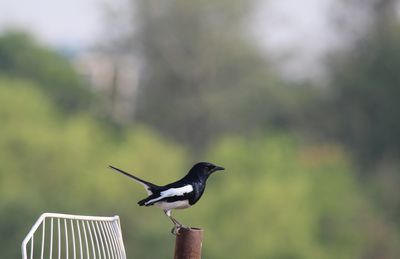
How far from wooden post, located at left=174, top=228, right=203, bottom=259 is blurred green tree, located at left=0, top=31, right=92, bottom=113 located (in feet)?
123

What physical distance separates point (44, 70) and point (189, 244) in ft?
134

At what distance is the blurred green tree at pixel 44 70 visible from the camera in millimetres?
42031

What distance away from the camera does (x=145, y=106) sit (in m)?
42.5

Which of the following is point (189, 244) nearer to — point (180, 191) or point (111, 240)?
point (111, 240)

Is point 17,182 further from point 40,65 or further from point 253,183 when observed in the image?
point 40,65

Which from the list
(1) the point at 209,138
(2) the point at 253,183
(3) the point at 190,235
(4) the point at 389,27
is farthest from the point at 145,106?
(3) the point at 190,235

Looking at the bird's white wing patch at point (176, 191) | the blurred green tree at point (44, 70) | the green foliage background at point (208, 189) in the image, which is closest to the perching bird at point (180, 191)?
the bird's white wing patch at point (176, 191)

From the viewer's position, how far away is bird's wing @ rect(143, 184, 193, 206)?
4.11 metres

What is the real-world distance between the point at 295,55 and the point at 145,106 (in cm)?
568

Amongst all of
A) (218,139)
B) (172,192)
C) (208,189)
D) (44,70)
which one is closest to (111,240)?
(172,192)

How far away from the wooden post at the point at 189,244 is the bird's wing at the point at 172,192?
1.84 ft

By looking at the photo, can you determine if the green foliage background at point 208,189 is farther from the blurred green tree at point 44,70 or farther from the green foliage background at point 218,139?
the blurred green tree at point 44,70

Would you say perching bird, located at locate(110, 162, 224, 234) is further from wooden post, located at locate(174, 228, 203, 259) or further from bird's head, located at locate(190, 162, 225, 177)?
wooden post, located at locate(174, 228, 203, 259)

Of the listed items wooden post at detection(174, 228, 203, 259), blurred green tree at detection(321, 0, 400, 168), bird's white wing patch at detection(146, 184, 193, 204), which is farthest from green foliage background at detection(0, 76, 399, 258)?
wooden post at detection(174, 228, 203, 259)
